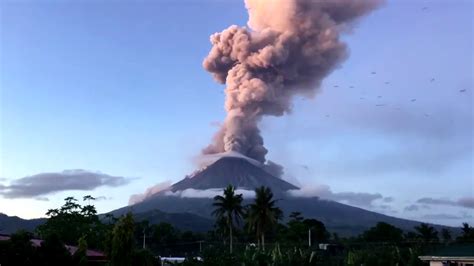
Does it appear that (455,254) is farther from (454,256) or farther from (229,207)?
(229,207)

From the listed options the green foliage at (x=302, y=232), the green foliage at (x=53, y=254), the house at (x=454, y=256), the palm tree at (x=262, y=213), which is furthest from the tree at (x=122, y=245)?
the green foliage at (x=302, y=232)

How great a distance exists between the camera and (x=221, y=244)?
99188mm

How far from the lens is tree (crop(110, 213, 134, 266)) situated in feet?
100

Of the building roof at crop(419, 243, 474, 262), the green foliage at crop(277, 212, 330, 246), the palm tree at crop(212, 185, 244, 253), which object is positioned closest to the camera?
the building roof at crop(419, 243, 474, 262)

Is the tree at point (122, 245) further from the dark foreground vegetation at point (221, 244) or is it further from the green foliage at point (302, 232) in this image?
the green foliage at point (302, 232)

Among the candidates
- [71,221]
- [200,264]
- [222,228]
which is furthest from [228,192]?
[200,264]

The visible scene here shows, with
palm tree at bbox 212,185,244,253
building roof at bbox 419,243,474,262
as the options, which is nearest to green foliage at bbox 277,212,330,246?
palm tree at bbox 212,185,244,253

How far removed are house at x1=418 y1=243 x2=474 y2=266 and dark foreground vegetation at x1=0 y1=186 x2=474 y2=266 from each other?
3.94 meters

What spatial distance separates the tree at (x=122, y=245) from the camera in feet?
100

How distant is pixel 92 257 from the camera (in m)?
35.9

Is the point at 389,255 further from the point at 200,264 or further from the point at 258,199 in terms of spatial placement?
the point at 200,264

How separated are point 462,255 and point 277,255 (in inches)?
1136

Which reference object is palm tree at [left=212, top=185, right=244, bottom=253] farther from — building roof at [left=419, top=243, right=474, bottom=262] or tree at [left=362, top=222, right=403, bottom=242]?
building roof at [left=419, top=243, right=474, bottom=262]

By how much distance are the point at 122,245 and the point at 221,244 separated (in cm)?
6985
